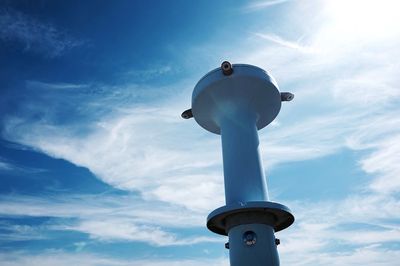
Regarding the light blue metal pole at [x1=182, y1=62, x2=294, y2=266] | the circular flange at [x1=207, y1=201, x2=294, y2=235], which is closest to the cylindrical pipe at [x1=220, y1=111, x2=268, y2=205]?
the light blue metal pole at [x1=182, y1=62, x2=294, y2=266]

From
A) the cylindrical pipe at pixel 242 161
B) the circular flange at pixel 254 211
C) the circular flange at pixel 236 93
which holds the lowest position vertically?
the circular flange at pixel 254 211

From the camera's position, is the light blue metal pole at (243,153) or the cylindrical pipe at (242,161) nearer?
the light blue metal pole at (243,153)

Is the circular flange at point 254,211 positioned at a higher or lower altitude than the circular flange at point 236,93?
lower

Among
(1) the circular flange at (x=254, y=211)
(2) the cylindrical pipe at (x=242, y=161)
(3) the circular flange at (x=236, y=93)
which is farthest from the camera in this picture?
(3) the circular flange at (x=236, y=93)

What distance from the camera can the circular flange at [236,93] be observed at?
14.9 metres

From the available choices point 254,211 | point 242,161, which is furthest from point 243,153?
point 254,211

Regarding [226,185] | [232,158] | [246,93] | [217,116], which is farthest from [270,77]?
[226,185]

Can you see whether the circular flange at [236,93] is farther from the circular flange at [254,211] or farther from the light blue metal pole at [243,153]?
the circular flange at [254,211]

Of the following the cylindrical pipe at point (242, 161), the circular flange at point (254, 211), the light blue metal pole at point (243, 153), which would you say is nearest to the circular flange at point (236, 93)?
the light blue metal pole at point (243, 153)

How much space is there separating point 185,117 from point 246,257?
325 inches

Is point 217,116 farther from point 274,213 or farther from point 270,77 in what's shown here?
point 274,213

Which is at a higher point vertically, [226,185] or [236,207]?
[226,185]

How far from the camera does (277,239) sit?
12734 mm

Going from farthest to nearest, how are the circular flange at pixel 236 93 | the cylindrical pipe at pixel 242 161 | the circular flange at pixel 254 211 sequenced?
the circular flange at pixel 236 93, the cylindrical pipe at pixel 242 161, the circular flange at pixel 254 211
